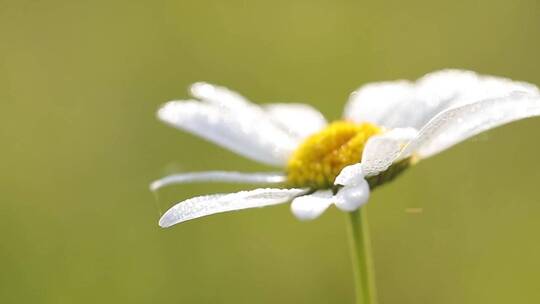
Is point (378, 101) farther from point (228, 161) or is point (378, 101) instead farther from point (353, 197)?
point (228, 161)

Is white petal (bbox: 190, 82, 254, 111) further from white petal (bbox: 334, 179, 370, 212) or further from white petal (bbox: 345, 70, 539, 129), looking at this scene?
white petal (bbox: 334, 179, 370, 212)

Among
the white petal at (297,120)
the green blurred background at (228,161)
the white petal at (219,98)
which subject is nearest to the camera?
the white petal at (219,98)

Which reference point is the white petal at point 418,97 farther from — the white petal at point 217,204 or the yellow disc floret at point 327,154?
the white petal at point 217,204

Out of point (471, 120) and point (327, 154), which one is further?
point (327, 154)

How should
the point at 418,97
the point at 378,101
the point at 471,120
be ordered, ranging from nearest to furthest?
the point at 471,120 < the point at 418,97 < the point at 378,101

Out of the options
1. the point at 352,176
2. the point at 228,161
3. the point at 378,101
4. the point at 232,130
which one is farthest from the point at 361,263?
the point at 228,161

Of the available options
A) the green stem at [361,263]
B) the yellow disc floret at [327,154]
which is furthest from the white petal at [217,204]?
the yellow disc floret at [327,154]

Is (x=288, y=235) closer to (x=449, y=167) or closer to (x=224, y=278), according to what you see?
(x=224, y=278)
